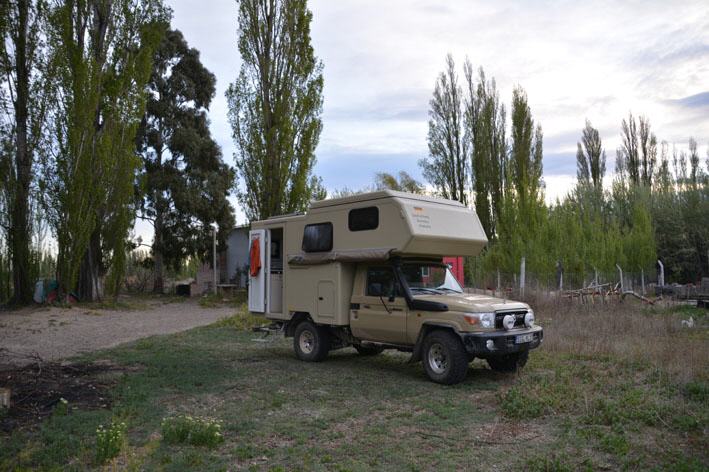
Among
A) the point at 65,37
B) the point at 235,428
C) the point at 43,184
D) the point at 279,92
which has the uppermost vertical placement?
the point at 65,37

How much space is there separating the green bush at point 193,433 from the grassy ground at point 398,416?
8 centimetres

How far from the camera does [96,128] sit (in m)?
22.4

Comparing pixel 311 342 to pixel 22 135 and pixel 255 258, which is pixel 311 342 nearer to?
pixel 255 258

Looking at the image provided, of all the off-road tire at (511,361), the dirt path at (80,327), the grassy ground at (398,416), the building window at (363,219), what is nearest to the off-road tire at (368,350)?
the grassy ground at (398,416)

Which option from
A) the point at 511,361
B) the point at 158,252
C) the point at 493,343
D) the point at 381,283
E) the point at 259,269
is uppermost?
the point at 158,252

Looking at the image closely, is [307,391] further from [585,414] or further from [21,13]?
[21,13]

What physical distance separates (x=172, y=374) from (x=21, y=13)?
18.6 metres

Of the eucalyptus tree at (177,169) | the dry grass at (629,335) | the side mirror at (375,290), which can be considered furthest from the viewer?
the eucalyptus tree at (177,169)

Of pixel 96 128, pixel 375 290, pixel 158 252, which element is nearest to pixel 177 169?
pixel 158 252

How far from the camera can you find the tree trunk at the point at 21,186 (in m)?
21.3

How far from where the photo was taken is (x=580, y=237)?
866 inches

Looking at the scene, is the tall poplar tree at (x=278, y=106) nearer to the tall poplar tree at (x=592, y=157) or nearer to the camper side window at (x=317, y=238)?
the camper side window at (x=317, y=238)

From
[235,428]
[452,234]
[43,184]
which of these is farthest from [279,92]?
[235,428]

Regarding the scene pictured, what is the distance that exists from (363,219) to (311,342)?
277cm
